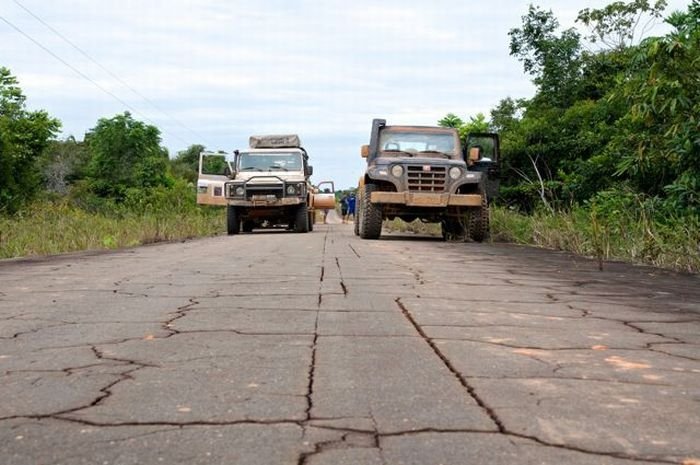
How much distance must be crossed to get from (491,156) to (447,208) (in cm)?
166

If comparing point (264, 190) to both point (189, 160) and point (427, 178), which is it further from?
point (189, 160)

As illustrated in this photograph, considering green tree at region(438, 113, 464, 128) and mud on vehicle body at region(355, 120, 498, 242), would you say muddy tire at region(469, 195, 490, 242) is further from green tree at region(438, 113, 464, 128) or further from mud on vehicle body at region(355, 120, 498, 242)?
green tree at region(438, 113, 464, 128)

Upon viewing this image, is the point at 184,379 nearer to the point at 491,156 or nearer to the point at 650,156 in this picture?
the point at 650,156

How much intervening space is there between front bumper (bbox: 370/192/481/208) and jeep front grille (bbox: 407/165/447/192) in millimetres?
221

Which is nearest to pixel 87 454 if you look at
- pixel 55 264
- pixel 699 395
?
pixel 699 395

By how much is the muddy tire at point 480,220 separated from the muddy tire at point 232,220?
26.1 feet

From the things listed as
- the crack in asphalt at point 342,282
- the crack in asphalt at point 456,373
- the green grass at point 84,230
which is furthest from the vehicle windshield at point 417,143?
the crack in asphalt at point 456,373

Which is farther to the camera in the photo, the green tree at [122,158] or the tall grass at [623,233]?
the green tree at [122,158]

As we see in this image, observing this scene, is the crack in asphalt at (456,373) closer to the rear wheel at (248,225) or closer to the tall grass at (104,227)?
the tall grass at (104,227)

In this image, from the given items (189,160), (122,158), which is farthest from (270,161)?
(189,160)

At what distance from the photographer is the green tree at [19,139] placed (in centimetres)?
3775

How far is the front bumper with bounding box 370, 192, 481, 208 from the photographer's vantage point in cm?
1579

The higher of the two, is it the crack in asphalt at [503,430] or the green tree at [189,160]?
the green tree at [189,160]

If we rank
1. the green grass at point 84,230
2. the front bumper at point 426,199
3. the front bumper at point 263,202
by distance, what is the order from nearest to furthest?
the green grass at point 84,230 < the front bumper at point 426,199 < the front bumper at point 263,202
